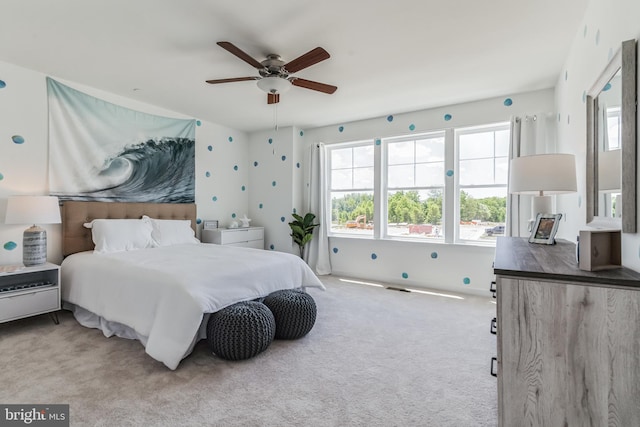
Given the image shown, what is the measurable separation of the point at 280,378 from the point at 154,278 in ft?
3.95

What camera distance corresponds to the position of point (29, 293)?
9.18ft

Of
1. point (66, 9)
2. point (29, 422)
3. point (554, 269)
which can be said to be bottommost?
point (29, 422)

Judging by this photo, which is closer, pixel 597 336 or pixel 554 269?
pixel 597 336

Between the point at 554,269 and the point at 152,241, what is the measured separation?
3.81 meters

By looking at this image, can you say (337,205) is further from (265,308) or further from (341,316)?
(265,308)

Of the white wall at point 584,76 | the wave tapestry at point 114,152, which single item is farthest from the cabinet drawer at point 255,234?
the white wall at point 584,76

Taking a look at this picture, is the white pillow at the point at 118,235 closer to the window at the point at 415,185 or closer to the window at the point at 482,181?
the window at the point at 415,185

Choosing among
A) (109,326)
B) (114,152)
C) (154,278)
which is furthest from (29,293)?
(114,152)

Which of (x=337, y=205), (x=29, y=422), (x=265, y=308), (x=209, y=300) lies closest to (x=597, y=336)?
(x=265, y=308)

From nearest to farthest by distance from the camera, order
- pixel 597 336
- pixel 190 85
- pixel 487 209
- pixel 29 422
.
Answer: pixel 597 336
pixel 29 422
pixel 190 85
pixel 487 209

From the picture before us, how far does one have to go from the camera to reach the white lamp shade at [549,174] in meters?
2.09

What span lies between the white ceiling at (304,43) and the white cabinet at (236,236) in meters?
1.89

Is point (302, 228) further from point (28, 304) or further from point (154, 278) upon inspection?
point (28, 304)

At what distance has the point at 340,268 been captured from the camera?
Result: 16.8ft
